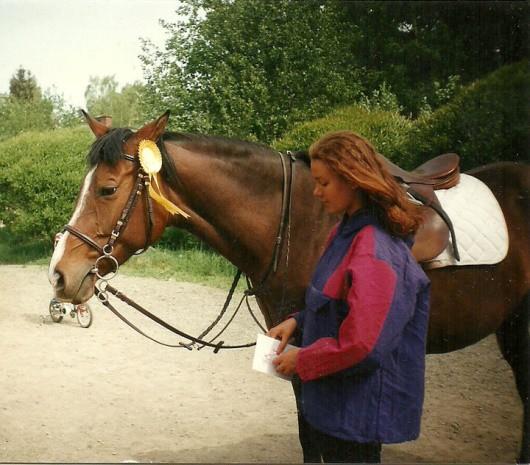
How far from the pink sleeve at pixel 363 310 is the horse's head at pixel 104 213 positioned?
4.15 feet

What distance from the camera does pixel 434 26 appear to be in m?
2.96

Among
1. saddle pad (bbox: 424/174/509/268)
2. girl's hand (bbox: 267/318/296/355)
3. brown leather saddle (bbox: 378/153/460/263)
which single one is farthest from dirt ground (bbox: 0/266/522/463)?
girl's hand (bbox: 267/318/296/355)

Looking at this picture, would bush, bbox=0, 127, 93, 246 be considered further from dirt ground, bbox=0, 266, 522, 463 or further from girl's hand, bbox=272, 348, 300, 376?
girl's hand, bbox=272, 348, 300, 376

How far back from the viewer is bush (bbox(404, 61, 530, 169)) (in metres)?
2.93

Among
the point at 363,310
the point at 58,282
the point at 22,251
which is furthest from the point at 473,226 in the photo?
the point at 22,251

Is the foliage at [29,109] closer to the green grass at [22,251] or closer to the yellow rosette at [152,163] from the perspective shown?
the green grass at [22,251]

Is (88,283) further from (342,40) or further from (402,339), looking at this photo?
(342,40)

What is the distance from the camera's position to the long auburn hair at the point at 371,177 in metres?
1.40

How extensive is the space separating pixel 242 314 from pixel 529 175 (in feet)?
9.38

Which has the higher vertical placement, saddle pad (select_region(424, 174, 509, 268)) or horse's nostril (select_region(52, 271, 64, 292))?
saddle pad (select_region(424, 174, 509, 268))

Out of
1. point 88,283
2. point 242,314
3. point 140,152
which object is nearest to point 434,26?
point 140,152

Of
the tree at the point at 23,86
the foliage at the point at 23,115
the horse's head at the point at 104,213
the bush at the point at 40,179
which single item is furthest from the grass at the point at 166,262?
the horse's head at the point at 104,213

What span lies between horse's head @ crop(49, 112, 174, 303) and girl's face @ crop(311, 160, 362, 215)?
1050 millimetres

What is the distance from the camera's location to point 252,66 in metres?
3.31
